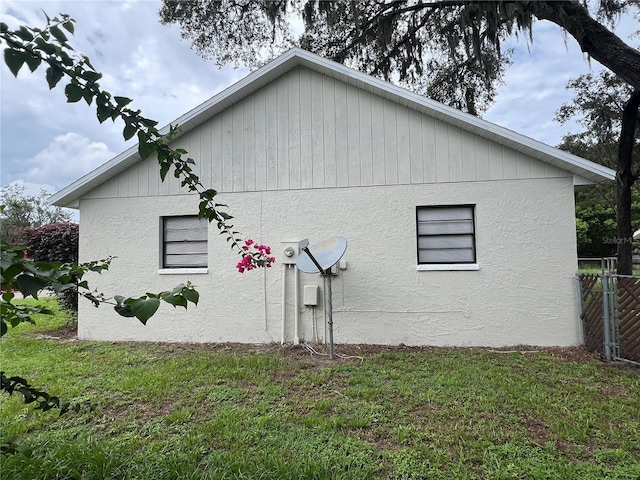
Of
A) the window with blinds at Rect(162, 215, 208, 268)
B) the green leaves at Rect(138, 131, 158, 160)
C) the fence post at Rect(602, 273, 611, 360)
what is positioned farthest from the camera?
the window with blinds at Rect(162, 215, 208, 268)

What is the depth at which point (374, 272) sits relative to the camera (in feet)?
20.1

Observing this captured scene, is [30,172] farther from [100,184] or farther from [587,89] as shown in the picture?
[587,89]

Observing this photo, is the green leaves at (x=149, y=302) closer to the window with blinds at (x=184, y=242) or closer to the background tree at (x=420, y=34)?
the window with blinds at (x=184, y=242)

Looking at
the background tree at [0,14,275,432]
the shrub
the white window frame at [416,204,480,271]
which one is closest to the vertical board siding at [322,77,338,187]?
the white window frame at [416,204,480,271]

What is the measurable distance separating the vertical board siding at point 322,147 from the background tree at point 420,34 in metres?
3.16

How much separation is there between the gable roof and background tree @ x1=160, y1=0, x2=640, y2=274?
9.55ft

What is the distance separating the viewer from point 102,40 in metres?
3.13

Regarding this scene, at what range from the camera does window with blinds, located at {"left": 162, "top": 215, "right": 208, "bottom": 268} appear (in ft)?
21.9

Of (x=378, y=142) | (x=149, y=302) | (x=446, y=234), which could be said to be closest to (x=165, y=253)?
(x=378, y=142)

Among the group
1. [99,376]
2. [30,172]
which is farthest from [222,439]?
[30,172]

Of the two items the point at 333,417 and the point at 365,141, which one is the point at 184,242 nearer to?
the point at 365,141

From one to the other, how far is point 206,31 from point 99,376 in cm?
859

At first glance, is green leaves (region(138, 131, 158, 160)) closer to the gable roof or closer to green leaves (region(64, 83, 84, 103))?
green leaves (region(64, 83, 84, 103))

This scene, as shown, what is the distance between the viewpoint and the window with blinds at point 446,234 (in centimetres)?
604
